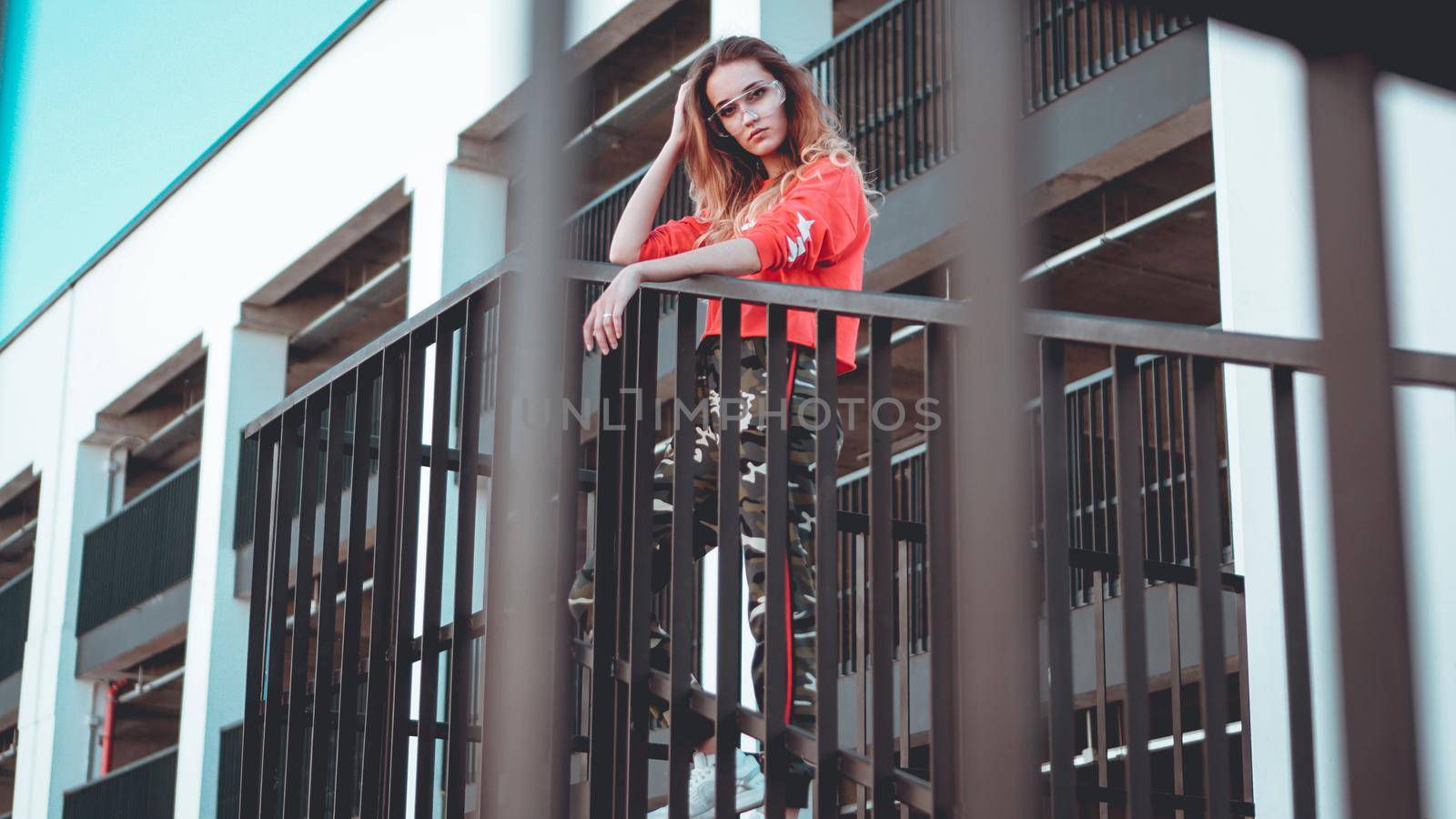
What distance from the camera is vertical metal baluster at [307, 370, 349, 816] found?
308 cm

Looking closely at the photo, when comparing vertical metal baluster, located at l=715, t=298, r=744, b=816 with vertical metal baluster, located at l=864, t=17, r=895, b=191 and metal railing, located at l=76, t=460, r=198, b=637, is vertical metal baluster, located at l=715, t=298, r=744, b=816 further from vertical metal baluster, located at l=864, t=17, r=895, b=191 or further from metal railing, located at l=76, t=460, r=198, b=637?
metal railing, located at l=76, t=460, r=198, b=637

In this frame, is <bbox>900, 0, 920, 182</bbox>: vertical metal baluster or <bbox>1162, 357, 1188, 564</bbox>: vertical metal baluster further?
<bbox>900, 0, 920, 182</bbox>: vertical metal baluster

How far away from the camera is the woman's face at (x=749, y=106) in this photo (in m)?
3.14

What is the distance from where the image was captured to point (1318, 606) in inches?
202

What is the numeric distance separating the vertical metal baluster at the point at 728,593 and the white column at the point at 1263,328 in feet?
9.35

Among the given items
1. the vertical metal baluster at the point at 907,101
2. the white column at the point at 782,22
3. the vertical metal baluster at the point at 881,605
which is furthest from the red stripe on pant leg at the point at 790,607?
the white column at the point at 782,22

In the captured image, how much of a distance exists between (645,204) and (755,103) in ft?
0.94

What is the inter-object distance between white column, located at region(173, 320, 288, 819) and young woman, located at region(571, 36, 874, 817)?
41.2ft

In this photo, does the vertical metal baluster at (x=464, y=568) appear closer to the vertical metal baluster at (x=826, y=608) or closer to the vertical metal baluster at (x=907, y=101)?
the vertical metal baluster at (x=826, y=608)

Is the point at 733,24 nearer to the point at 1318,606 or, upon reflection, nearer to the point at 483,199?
the point at 483,199

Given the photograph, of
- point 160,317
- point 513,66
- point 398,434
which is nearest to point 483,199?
point 160,317

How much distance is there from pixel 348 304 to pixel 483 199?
4049 mm

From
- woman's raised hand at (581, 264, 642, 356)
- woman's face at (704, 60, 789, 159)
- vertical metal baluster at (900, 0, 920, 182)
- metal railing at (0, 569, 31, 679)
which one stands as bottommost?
woman's raised hand at (581, 264, 642, 356)

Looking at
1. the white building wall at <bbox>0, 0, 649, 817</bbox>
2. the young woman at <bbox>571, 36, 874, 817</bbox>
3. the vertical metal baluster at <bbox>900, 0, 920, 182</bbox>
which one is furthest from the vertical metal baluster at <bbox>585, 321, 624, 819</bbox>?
the white building wall at <bbox>0, 0, 649, 817</bbox>
